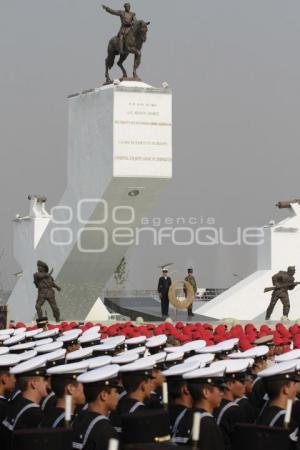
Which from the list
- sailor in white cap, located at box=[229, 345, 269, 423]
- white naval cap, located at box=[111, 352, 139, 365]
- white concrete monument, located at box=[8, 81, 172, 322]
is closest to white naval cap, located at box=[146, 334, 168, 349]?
sailor in white cap, located at box=[229, 345, 269, 423]

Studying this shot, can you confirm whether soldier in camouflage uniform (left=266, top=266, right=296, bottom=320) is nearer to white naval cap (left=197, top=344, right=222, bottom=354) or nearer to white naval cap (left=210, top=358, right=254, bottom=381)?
white naval cap (left=197, top=344, right=222, bottom=354)

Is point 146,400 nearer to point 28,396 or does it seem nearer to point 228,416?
point 228,416

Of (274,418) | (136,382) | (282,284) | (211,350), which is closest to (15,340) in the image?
(211,350)

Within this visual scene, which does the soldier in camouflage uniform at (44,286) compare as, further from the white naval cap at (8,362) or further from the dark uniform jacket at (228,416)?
the dark uniform jacket at (228,416)

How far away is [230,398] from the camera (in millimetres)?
6617

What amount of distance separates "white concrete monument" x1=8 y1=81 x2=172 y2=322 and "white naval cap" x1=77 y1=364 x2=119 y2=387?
47.0 feet

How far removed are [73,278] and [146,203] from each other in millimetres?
2367

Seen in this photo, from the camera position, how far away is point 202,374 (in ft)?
20.0

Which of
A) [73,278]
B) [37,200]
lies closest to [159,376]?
[73,278]

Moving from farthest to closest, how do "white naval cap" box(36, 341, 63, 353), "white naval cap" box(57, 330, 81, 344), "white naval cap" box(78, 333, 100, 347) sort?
"white naval cap" box(57, 330, 81, 344) < "white naval cap" box(78, 333, 100, 347) < "white naval cap" box(36, 341, 63, 353)

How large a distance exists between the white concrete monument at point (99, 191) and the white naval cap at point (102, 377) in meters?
14.3

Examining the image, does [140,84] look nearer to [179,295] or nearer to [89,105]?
[89,105]

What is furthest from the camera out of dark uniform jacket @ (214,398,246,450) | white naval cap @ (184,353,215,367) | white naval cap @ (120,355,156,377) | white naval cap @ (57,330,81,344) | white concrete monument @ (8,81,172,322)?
white concrete monument @ (8,81,172,322)

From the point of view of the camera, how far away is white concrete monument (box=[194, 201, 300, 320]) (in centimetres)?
2484
